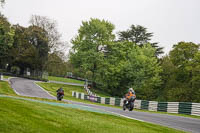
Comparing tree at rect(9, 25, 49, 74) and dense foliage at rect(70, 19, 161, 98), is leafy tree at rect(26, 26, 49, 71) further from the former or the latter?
dense foliage at rect(70, 19, 161, 98)

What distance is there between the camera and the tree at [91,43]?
56.0m

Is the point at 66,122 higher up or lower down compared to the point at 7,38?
lower down

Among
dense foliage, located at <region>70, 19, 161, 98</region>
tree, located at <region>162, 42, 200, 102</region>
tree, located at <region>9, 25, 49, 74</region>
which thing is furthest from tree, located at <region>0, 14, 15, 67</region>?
tree, located at <region>162, 42, 200, 102</region>

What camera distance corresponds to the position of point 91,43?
186 ft

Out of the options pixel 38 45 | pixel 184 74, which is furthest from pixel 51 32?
pixel 184 74

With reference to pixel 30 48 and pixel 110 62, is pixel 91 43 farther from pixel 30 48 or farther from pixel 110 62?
pixel 30 48

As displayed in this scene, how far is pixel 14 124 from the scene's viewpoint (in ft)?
21.4

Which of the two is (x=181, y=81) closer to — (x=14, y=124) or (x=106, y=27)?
(x=106, y=27)

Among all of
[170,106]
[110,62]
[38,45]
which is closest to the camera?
[170,106]

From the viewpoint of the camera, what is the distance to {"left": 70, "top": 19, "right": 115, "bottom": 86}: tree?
56.0 m

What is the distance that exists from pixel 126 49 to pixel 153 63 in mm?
6584

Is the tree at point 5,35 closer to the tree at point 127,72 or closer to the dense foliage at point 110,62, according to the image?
the dense foliage at point 110,62

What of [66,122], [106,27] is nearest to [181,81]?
[106,27]

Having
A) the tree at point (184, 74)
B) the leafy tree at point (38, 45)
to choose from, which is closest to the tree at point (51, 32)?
the leafy tree at point (38, 45)
